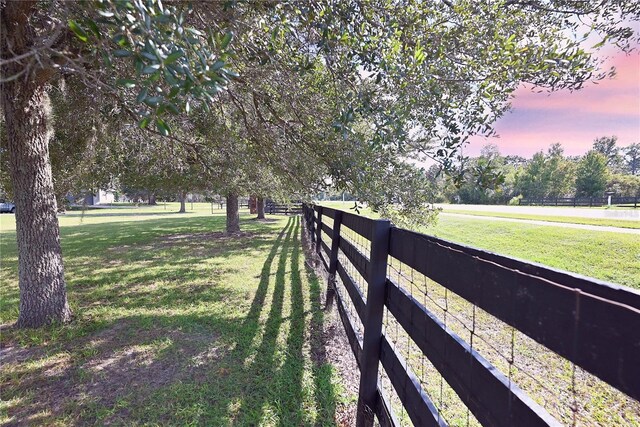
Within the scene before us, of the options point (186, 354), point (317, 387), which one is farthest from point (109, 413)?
point (317, 387)

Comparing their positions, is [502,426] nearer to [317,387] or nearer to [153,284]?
[317,387]

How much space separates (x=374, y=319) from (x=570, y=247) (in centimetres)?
952

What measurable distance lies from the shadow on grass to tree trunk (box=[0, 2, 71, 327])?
426 mm

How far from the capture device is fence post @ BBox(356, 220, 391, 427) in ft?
6.74

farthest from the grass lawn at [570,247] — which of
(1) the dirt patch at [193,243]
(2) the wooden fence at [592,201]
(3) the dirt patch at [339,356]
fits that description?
(2) the wooden fence at [592,201]

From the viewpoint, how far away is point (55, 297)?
413 cm

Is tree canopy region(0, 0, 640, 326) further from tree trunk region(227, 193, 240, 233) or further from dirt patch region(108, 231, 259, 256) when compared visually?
tree trunk region(227, 193, 240, 233)

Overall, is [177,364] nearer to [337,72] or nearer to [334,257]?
[334,257]

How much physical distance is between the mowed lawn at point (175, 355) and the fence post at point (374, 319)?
1.92 ft

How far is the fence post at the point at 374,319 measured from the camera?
2.05 metres

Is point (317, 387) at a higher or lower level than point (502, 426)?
lower

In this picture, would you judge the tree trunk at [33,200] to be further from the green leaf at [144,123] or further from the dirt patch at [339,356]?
the dirt patch at [339,356]

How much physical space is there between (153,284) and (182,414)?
4.09m

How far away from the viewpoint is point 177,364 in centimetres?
332
